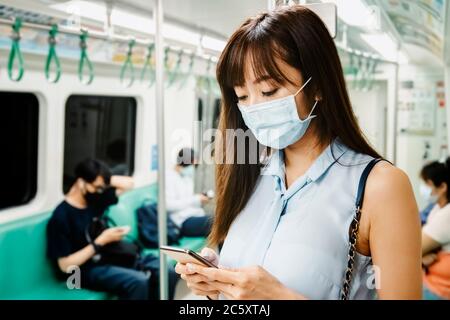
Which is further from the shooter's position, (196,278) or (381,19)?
(381,19)

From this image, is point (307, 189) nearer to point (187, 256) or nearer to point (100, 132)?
point (187, 256)

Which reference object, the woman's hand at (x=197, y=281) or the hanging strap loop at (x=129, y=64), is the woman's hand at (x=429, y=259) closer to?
the woman's hand at (x=197, y=281)

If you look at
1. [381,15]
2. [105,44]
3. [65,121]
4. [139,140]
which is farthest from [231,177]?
[139,140]

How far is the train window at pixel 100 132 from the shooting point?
3.62 m

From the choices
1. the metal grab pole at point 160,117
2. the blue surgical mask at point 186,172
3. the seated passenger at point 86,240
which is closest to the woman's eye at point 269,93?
the metal grab pole at point 160,117

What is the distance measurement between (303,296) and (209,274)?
20cm

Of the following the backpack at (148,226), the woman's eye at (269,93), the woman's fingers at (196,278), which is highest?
the woman's eye at (269,93)

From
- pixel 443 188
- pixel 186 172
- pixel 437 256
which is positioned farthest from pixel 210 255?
pixel 186 172

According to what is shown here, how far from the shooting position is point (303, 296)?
876 millimetres

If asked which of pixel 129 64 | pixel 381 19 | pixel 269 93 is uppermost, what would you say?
pixel 129 64

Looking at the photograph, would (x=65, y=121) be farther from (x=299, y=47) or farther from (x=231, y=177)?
(x=299, y=47)

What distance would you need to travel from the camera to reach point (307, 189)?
3.14ft

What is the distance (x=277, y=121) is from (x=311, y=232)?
243 mm

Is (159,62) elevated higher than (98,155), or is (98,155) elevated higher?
(159,62)
